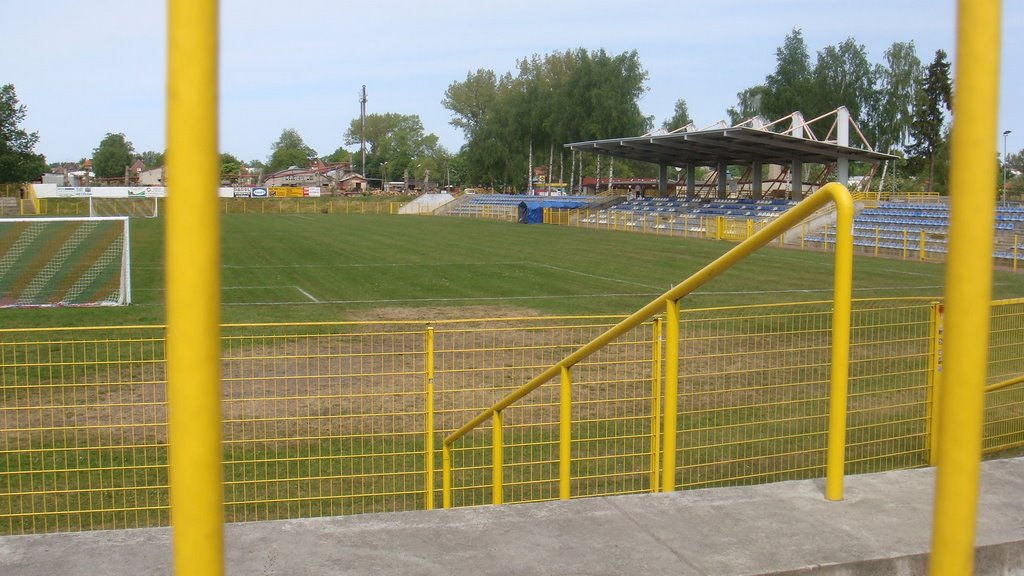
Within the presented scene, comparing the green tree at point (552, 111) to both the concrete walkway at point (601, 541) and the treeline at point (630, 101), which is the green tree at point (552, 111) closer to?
the treeline at point (630, 101)

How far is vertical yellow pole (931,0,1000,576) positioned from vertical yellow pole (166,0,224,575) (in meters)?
1.12

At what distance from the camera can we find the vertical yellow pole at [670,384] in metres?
4.65

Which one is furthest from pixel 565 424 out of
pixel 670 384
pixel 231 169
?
pixel 231 169

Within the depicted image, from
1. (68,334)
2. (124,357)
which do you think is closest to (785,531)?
(124,357)

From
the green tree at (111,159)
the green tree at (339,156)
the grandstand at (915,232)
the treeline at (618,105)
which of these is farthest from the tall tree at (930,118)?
the green tree at (339,156)

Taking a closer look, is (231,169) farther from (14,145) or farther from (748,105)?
(748,105)

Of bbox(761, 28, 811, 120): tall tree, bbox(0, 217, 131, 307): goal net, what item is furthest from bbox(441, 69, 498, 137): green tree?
bbox(0, 217, 131, 307): goal net

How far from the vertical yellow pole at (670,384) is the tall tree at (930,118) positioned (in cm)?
7035

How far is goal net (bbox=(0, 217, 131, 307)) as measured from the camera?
57.6 feet

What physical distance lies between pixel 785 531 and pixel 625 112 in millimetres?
83988

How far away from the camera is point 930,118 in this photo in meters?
70.9

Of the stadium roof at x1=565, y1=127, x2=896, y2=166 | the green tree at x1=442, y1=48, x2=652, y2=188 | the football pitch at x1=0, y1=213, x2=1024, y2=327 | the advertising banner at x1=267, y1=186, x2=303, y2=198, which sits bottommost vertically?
the football pitch at x1=0, y1=213, x2=1024, y2=327

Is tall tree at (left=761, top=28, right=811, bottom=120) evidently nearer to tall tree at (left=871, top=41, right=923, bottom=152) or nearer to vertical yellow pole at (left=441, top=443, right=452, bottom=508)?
tall tree at (left=871, top=41, right=923, bottom=152)

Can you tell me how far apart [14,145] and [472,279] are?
7241 cm
